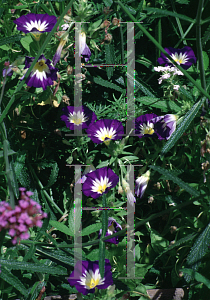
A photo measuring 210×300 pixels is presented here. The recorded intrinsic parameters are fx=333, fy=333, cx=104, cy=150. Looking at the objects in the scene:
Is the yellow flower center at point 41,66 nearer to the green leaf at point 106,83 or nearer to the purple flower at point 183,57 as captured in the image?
the green leaf at point 106,83

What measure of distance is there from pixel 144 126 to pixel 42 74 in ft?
1.52

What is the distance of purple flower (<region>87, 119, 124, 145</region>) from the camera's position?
1302 mm

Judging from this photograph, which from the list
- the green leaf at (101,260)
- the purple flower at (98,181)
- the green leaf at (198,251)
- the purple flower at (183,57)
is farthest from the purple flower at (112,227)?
the purple flower at (183,57)

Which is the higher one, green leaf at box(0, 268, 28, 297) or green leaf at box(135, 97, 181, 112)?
green leaf at box(135, 97, 181, 112)

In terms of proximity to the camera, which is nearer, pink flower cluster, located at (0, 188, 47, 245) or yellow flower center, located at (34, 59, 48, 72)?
pink flower cluster, located at (0, 188, 47, 245)

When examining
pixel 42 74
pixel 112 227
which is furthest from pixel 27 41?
pixel 112 227

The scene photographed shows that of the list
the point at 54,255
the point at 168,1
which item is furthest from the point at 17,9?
the point at 54,255

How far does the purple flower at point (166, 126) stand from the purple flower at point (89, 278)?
504mm

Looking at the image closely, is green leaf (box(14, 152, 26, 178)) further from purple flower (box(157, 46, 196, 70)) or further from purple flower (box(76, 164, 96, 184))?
purple flower (box(157, 46, 196, 70))

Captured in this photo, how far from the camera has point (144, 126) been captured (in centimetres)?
139

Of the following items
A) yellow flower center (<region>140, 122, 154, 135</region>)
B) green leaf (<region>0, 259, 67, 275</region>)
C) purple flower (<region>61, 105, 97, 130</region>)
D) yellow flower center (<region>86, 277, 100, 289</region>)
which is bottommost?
yellow flower center (<region>86, 277, 100, 289</region>)

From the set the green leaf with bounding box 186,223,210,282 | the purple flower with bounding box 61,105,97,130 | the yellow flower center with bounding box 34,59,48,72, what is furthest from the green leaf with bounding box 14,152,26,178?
the green leaf with bounding box 186,223,210,282

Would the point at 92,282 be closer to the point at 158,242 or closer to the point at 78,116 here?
the point at 158,242

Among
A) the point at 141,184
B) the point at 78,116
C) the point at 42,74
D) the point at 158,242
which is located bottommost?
the point at 158,242
